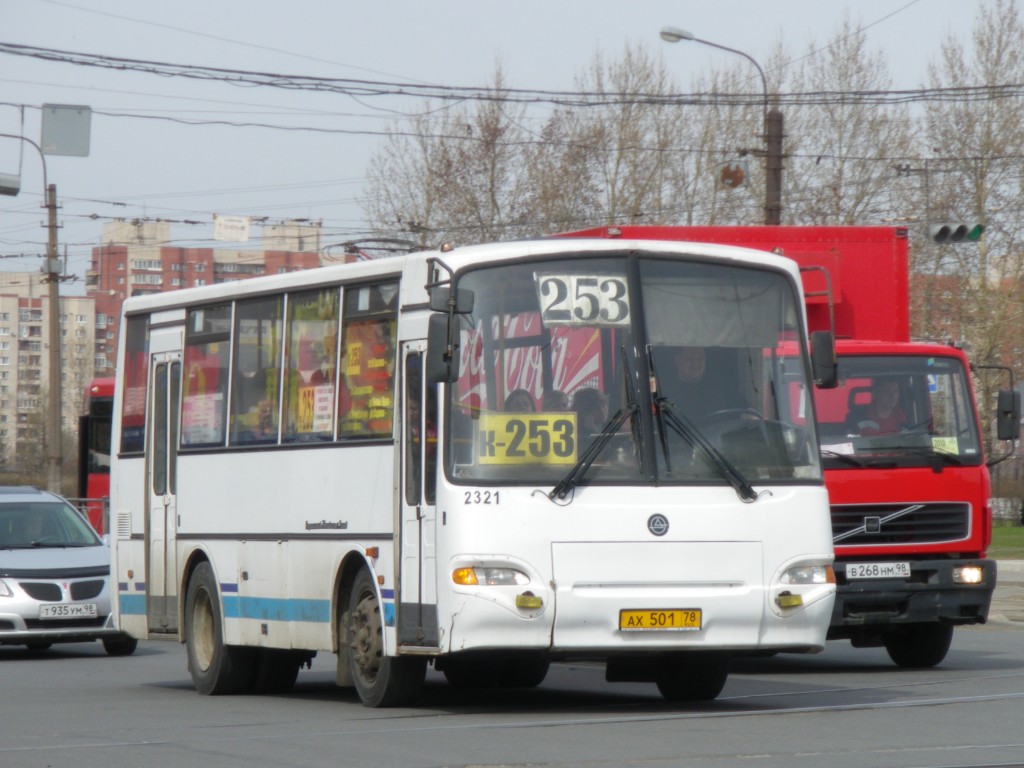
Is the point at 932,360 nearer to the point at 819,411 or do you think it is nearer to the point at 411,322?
the point at 819,411

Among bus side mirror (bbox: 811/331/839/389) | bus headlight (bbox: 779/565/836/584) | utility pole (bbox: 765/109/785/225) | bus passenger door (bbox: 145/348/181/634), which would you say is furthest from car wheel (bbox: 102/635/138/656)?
utility pole (bbox: 765/109/785/225)

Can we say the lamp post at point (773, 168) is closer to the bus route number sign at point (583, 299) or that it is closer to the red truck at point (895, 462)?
the red truck at point (895, 462)

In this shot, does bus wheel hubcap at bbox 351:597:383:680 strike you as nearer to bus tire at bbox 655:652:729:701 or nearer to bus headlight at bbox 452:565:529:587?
bus headlight at bbox 452:565:529:587

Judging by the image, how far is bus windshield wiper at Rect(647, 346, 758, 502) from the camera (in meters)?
11.1

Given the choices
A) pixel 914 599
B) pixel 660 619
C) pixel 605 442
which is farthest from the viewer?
pixel 914 599

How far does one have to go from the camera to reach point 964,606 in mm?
15039

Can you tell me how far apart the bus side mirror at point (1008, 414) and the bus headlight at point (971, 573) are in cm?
107

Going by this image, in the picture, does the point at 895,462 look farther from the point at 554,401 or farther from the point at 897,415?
the point at 554,401

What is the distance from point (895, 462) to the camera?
15.1 meters

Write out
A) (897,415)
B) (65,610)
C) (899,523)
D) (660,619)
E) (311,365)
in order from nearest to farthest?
(660,619) < (311,365) < (899,523) < (897,415) < (65,610)

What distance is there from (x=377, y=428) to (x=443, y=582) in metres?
1.44

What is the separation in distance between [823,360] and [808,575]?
1.49 m

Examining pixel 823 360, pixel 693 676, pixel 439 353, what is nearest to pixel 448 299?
pixel 439 353

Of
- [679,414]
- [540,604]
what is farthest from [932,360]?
[540,604]
